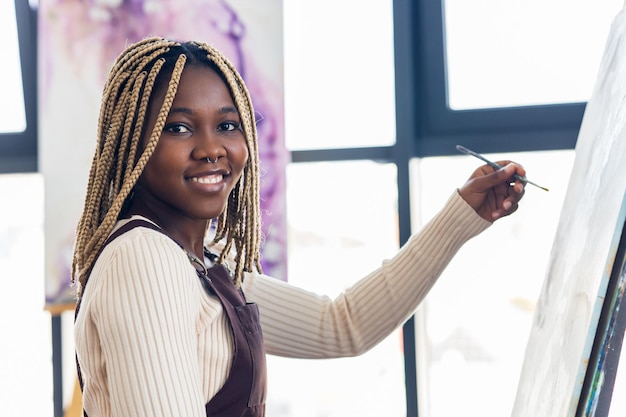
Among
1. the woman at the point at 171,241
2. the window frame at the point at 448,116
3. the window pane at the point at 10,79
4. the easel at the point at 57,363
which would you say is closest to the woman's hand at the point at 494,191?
the woman at the point at 171,241

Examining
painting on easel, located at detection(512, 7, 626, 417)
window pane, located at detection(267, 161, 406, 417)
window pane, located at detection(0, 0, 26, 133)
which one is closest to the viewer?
painting on easel, located at detection(512, 7, 626, 417)

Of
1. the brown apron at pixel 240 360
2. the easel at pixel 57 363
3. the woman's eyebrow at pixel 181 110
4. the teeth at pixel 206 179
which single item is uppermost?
the woman's eyebrow at pixel 181 110

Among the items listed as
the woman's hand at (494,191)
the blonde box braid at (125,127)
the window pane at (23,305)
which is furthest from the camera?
the window pane at (23,305)

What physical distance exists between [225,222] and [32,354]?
1551 millimetres

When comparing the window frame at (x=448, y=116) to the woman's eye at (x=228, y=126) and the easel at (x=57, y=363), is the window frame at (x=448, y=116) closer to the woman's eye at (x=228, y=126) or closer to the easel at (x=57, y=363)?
the easel at (x=57, y=363)

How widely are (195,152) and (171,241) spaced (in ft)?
0.43

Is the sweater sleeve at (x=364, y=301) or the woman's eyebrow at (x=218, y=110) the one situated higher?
the woman's eyebrow at (x=218, y=110)

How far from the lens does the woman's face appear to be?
1144 mm

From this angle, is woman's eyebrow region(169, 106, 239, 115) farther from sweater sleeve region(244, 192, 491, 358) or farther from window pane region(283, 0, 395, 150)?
window pane region(283, 0, 395, 150)

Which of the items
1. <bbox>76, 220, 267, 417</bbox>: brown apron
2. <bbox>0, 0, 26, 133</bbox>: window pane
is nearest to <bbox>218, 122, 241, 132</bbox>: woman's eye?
<bbox>76, 220, 267, 417</bbox>: brown apron

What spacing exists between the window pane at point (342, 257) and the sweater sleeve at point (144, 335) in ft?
4.86

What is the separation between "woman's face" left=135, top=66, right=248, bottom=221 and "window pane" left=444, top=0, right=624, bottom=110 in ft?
4.80

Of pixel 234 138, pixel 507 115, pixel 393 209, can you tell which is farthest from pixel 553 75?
pixel 234 138

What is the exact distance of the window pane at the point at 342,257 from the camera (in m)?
2.52
